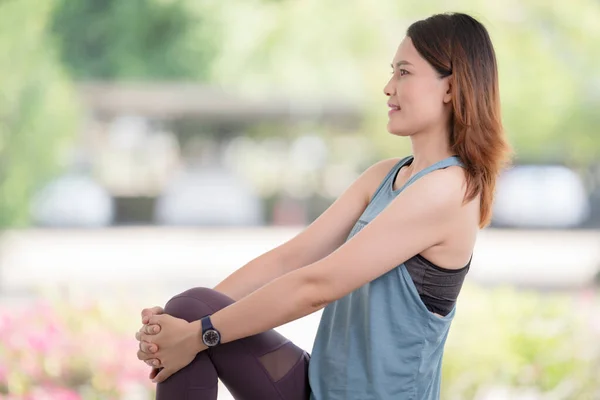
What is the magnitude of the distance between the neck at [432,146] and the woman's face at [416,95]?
0.04 feet

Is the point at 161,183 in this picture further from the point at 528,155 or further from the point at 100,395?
the point at 100,395

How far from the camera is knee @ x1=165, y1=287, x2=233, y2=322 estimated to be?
135cm

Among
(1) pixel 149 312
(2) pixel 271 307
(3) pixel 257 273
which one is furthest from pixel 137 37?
(2) pixel 271 307

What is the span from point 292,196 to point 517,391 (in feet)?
20.3

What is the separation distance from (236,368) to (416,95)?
53 centimetres

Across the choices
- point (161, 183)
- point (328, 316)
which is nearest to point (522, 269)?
point (161, 183)

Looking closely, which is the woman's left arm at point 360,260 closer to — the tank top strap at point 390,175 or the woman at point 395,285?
the woman at point 395,285

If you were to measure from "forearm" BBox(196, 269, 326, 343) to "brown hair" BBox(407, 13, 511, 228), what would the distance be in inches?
11.4

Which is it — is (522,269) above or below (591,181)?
below

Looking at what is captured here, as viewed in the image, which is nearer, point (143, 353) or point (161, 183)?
point (143, 353)

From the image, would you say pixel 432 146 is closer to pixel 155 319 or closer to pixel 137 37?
pixel 155 319

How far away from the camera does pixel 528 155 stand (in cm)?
807

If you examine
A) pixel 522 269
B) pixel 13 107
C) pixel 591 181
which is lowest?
pixel 522 269

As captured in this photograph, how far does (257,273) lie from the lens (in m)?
1.55
